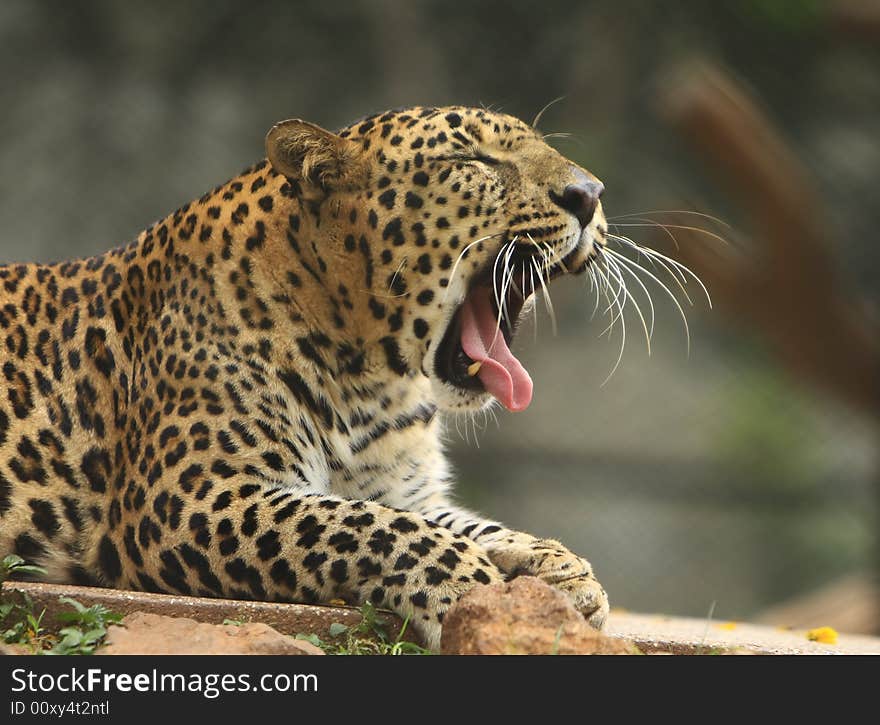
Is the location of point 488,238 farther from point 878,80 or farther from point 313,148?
point 878,80

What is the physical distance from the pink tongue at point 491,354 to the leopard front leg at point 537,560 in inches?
22.6

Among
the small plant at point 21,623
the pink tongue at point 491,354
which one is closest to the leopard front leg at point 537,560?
the pink tongue at point 491,354

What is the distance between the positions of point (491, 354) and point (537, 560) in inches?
36.1

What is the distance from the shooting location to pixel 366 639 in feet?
15.6

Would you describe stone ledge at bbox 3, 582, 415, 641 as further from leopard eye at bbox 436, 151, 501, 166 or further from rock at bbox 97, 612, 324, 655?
leopard eye at bbox 436, 151, 501, 166

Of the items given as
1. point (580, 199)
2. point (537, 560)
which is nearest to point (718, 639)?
point (537, 560)

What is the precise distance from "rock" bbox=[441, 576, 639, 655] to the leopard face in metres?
Result: 1.46

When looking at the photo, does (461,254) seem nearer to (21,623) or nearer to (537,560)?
(537,560)

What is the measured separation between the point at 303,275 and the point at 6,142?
1096 cm

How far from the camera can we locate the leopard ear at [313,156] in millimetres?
5566

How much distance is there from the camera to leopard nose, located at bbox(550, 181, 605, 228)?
18.1ft

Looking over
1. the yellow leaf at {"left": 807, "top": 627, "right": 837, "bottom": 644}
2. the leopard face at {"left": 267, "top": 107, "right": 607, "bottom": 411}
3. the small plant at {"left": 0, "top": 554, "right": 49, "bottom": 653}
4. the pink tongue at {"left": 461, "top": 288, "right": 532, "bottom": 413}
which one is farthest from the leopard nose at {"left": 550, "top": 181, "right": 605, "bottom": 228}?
the small plant at {"left": 0, "top": 554, "right": 49, "bottom": 653}

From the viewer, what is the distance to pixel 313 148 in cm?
558
